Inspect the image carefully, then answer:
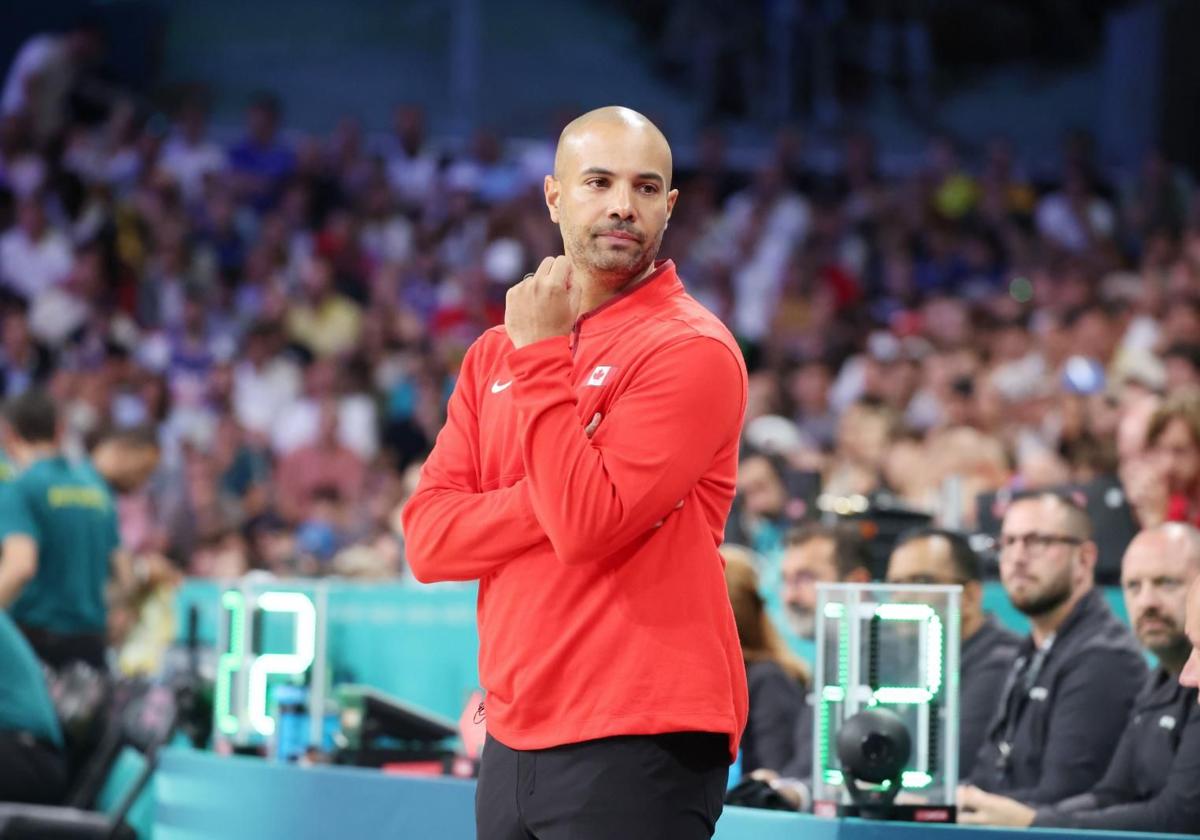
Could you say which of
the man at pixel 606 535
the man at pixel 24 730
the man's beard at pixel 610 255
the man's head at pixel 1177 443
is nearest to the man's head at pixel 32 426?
the man at pixel 24 730

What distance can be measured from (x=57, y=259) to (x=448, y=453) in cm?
1120

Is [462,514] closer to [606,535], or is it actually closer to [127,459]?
[606,535]

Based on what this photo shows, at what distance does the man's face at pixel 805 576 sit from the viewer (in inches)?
244

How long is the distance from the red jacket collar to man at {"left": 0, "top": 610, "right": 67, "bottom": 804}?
162 inches

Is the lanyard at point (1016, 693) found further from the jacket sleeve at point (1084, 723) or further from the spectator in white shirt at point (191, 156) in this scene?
the spectator in white shirt at point (191, 156)

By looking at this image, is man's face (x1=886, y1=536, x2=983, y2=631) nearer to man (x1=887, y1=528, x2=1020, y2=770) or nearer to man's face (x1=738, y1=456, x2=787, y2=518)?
man (x1=887, y1=528, x2=1020, y2=770)

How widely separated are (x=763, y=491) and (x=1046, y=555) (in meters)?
2.74

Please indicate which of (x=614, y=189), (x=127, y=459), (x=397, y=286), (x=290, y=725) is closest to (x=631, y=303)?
(x=614, y=189)

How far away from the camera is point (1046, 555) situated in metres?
5.59

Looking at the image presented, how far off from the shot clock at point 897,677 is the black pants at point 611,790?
1468 mm

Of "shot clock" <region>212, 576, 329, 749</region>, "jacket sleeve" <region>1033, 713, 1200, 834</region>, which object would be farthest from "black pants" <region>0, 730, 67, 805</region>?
"jacket sleeve" <region>1033, 713, 1200, 834</region>

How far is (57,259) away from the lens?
545 inches

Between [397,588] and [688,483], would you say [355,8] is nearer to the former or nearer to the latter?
[397,588]

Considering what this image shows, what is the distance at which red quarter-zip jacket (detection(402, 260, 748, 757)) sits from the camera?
9.68 feet
